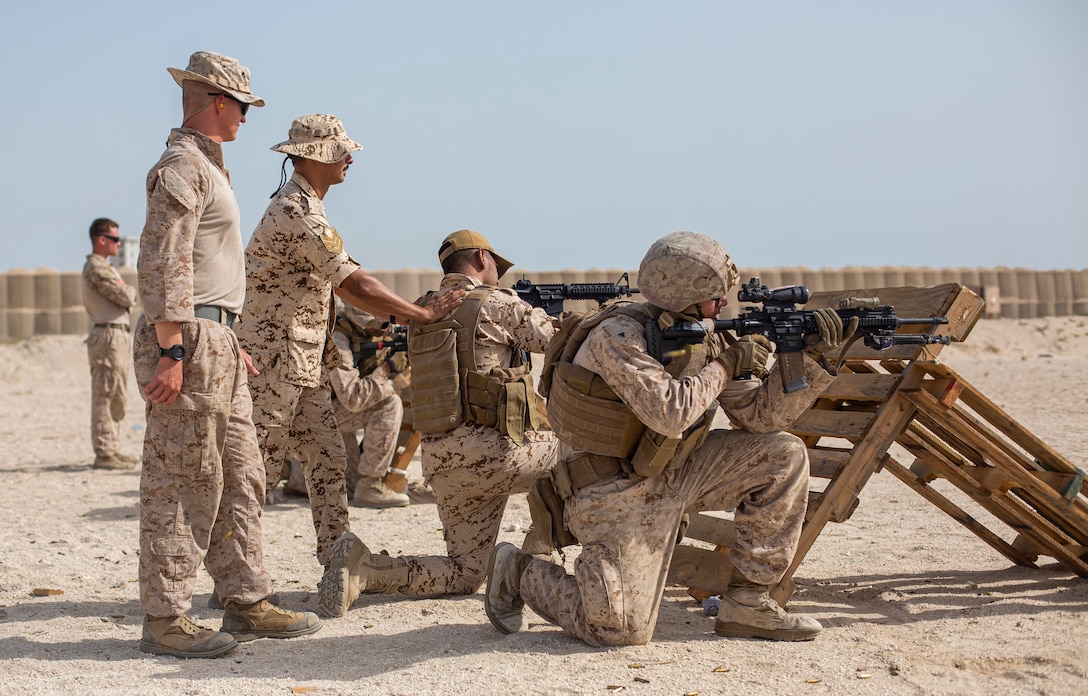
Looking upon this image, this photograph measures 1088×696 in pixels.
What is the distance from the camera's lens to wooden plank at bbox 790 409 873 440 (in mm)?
5070

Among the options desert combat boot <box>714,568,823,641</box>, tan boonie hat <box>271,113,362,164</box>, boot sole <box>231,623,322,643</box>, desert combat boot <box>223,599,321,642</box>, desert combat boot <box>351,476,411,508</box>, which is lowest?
desert combat boot <box>351,476,411,508</box>

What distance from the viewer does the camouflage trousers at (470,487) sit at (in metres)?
5.13

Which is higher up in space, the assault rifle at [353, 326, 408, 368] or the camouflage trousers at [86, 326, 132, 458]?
the assault rifle at [353, 326, 408, 368]

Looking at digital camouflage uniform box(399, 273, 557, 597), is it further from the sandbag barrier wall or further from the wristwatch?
the sandbag barrier wall

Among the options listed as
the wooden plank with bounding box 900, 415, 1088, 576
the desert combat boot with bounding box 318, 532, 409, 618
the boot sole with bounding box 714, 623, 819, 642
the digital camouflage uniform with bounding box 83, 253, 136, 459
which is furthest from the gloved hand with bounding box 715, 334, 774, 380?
the digital camouflage uniform with bounding box 83, 253, 136, 459

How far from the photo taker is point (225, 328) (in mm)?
4363

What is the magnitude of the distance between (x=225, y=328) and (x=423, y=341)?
1168mm

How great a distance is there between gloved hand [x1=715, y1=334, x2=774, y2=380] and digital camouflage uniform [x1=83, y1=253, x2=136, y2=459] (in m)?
7.46

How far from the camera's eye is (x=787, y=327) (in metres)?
4.40

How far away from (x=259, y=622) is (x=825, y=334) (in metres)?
2.62

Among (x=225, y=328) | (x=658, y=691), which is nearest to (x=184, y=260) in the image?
(x=225, y=328)

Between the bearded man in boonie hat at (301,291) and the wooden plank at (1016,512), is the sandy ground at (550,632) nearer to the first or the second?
the wooden plank at (1016,512)

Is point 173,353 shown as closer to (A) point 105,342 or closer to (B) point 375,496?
(B) point 375,496

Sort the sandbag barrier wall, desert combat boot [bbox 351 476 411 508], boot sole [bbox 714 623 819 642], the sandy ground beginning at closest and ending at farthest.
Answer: the sandy ground, boot sole [bbox 714 623 819 642], desert combat boot [bbox 351 476 411 508], the sandbag barrier wall
